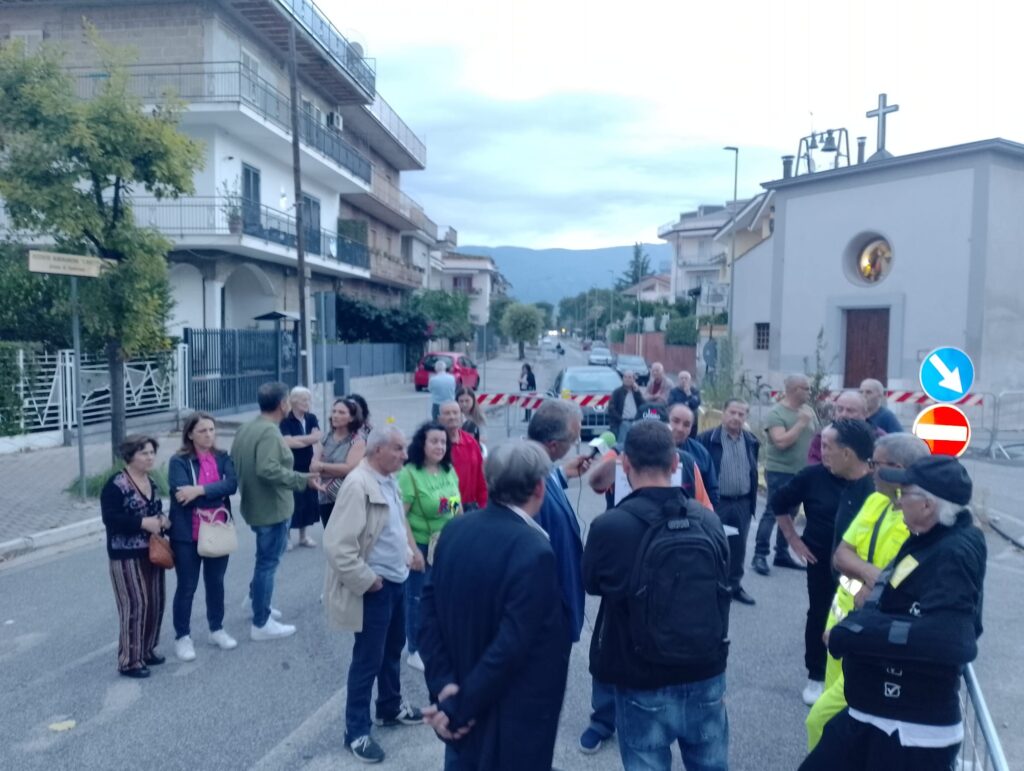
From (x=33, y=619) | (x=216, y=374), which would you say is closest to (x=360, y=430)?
(x=33, y=619)

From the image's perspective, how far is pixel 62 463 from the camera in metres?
14.5

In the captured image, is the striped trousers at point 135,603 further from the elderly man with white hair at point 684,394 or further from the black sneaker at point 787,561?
the elderly man with white hair at point 684,394

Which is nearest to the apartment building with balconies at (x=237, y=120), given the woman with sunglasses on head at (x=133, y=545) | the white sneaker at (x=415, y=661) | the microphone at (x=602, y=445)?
the woman with sunglasses on head at (x=133, y=545)

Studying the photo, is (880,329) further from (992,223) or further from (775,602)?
(775,602)

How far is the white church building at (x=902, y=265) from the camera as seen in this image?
2442 cm

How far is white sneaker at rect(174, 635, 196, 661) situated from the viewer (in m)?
5.99

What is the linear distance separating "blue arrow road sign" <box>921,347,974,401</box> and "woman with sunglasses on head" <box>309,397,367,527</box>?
6.07 m

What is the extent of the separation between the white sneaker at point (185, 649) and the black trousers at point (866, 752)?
13.8ft

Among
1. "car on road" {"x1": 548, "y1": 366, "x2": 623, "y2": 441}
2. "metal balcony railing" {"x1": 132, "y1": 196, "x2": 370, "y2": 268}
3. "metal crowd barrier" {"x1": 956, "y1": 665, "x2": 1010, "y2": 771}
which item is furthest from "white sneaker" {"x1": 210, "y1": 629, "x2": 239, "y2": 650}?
"metal balcony railing" {"x1": 132, "y1": 196, "x2": 370, "y2": 268}

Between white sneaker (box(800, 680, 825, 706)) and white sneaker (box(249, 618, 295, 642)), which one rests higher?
white sneaker (box(800, 680, 825, 706))

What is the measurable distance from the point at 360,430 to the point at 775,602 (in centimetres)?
381

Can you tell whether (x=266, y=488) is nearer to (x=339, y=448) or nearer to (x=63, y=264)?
(x=339, y=448)

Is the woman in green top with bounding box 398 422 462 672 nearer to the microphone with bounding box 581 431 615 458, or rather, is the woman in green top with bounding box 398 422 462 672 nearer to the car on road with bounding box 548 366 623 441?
the microphone with bounding box 581 431 615 458

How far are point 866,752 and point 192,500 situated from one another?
431 centimetres
